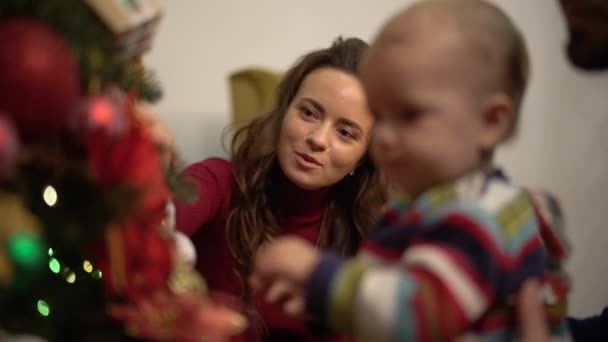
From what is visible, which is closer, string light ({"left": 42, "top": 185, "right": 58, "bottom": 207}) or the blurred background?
string light ({"left": 42, "top": 185, "right": 58, "bottom": 207})

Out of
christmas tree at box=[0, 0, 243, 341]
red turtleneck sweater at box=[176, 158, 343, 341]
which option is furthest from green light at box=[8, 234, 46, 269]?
red turtleneck sweater at box=[176, 158, 343, 341]

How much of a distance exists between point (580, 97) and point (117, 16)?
1.40 meters

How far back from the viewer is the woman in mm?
1019

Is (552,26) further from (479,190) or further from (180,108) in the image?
(479,190)

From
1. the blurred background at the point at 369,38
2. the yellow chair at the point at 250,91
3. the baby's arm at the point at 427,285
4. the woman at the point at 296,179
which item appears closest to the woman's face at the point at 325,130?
the woman at the point at 296,179

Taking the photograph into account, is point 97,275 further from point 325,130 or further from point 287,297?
point 325,130

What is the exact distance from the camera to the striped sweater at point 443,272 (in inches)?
19.7

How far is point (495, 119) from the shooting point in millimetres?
592

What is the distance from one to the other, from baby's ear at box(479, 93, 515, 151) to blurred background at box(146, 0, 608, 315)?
79 cm

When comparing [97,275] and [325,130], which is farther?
[325,130]

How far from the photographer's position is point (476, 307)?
0.51m

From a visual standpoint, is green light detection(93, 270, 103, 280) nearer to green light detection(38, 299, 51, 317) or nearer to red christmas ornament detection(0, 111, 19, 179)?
green light detection(38, 299, 51, 317)

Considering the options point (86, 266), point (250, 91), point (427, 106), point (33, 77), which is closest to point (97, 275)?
point (86, 266)

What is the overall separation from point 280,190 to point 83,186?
62 centimetres
